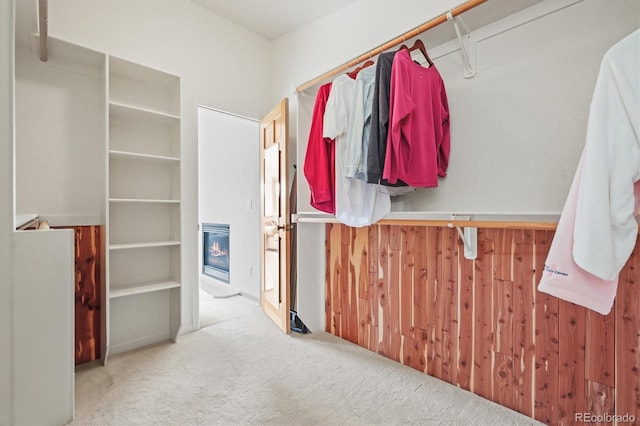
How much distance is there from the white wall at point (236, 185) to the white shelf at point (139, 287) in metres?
1.31

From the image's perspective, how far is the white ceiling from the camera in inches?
99.0

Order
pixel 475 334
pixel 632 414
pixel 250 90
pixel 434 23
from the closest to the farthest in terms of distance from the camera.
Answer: pixel 632 414 → pixel 434 23 → pixel 475 334 → pixel 250 90

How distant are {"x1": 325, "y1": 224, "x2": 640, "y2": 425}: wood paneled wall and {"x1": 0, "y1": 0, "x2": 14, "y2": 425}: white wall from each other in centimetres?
185

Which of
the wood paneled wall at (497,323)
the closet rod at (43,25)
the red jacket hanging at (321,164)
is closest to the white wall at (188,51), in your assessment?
the closet rod at (43,25)

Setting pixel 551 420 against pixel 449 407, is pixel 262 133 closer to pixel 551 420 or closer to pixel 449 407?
pixel 449 407

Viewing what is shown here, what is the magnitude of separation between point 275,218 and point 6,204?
1888 millimetres

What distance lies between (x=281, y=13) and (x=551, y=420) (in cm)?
336

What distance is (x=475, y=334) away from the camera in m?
1.67

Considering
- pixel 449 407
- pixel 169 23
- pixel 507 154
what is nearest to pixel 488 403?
pixel 449 407

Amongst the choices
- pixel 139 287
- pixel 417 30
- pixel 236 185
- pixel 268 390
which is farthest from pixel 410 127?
pixel 236 185

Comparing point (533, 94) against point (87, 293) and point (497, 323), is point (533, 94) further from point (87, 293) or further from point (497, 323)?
point (87, 293)

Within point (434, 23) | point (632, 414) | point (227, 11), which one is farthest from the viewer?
point (227, 11)

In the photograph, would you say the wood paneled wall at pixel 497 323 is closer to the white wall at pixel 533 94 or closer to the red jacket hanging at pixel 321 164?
the white wall at pixel 533 94

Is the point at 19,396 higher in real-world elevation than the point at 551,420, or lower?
higher
